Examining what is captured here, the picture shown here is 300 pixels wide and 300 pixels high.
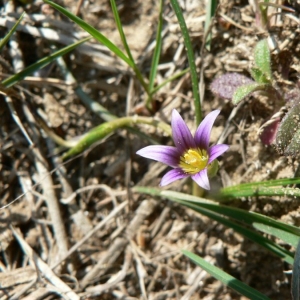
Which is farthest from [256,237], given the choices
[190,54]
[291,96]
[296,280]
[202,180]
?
[190,54]

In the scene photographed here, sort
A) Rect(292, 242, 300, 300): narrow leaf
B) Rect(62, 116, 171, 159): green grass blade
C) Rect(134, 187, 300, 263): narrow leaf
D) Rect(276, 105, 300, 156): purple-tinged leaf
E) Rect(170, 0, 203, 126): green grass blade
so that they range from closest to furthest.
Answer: Rect(292, 242, 300, 300): narrow leaf < Rect(276, 105, 300, 156): purple-tinged leaf < Rect(134, 187, 300, 263): narrow leaf < Rect(170, 0, 203, 126): green grass blade < Rect(62, 116, 171, 159): green grass blade

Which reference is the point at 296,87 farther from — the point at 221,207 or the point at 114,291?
the point at 114,291

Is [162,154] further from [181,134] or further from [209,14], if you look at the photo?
[209,14]

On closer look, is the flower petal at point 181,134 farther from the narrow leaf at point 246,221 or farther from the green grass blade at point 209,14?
the green grass blade at point 209,14

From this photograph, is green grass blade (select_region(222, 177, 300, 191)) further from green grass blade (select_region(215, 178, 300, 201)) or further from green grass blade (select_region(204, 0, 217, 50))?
green grass blade (select_region(204, 0, 217, 50))

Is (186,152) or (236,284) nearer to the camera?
(236,284)

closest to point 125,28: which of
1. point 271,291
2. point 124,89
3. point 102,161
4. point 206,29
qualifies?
point 124,89

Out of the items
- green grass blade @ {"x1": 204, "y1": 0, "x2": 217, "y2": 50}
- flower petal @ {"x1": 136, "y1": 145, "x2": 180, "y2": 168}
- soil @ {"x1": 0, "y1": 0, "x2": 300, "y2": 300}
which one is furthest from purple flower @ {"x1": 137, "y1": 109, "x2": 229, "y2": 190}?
green grass blade @ {"x1": 204, "y1": 0, "x2": 217, "y2": 50}
